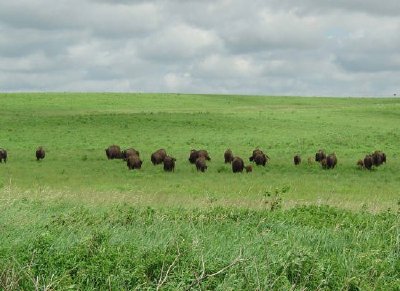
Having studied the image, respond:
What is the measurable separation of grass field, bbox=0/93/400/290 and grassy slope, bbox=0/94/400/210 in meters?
0.11

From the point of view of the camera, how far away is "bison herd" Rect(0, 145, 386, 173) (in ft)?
96.6

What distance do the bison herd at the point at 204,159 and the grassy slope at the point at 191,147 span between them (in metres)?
0.49

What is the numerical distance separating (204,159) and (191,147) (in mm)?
10967

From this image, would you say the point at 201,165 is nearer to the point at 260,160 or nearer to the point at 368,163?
the point at 260,160

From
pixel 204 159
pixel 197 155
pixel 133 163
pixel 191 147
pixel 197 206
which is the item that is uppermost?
pixel 197 206

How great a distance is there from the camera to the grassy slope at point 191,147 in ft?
72.4

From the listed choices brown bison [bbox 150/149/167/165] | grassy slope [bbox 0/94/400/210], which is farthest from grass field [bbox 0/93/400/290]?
brown bison [bbox 150/149/167/165]

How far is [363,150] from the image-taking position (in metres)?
39.4

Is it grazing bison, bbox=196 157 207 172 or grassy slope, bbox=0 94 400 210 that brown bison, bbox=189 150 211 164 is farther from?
grazing bison, bbox=196 157 207 172

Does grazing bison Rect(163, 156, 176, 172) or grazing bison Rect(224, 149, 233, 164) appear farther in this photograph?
grazing bison Rect(224, 149, 233, 164)

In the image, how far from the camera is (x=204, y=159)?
29.8m

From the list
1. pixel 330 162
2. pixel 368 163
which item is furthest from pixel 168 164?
pixel 368 163

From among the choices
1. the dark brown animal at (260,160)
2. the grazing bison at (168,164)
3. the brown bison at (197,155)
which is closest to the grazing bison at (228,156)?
the brown bison at (197,155)

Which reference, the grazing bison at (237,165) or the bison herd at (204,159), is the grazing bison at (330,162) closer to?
the bison herd at (204,159)
